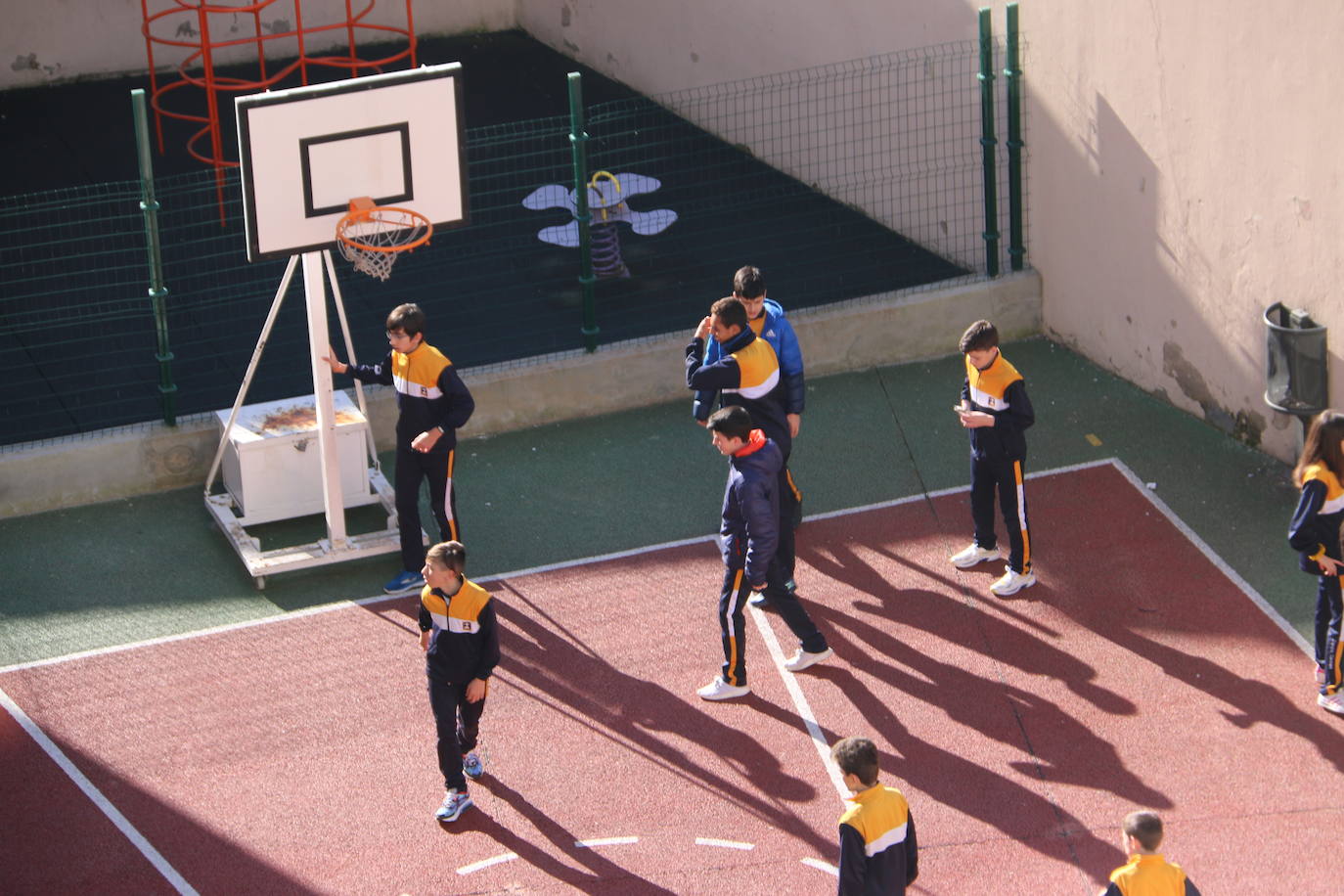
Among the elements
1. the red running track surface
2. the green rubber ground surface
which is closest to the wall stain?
the green rubber ground surface

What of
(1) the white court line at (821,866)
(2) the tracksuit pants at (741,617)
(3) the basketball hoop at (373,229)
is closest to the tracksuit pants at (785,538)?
(2) the tracksuit pants at (741,617)

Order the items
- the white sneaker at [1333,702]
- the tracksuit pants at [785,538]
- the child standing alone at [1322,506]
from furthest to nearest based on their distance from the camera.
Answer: the tracksuit pants at [785,538] → the white sneaker at [1333,702] → the child standing alone at [1322,506]

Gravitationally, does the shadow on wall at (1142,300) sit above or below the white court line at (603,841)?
above

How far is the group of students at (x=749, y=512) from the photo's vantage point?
7594 millimetres

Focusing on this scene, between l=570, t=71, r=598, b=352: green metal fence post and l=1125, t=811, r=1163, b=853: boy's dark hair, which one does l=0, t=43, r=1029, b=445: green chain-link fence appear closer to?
l=570, t=71, r=598, b=352: green metal fence post

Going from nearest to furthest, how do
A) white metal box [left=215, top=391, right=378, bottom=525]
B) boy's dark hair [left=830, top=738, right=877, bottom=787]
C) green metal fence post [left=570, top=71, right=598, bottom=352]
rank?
boy's dark hair [left=830, top=738, right=877, bottom=787]
white metal box [left=215, top=391, right=378, bottom=525]
green metal fence post [left=570, top=71, right=598, bottom=352]

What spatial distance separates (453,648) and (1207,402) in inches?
259

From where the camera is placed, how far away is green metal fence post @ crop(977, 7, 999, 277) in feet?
46.5

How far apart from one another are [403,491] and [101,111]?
35.1 ft

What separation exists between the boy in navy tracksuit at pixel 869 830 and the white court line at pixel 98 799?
11.3 ft

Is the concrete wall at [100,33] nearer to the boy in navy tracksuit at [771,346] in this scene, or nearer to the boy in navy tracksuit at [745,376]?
the boy in navy tracksuit at [771,346]

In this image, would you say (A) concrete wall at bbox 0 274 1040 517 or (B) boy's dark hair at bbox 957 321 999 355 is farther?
(A) concrete wall at bbox 0 274 1040 517

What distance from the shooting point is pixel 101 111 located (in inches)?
787

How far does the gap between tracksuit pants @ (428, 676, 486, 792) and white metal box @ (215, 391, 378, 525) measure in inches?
120
